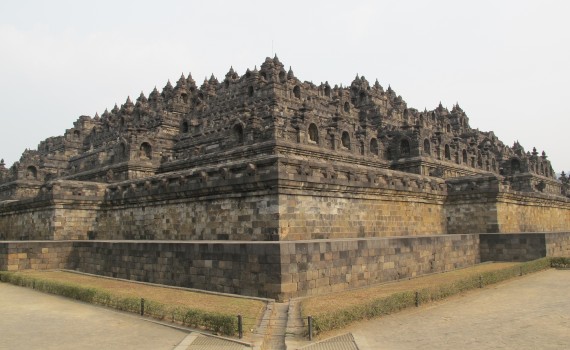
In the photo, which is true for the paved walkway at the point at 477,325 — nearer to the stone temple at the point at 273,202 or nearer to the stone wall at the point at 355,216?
the stone temple at the point at 273,202

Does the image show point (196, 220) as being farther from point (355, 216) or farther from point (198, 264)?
point (355, 216)

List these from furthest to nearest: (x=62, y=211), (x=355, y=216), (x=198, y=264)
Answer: (x=62, y=211) → (x=355, y=216) → (x=198, y=264)

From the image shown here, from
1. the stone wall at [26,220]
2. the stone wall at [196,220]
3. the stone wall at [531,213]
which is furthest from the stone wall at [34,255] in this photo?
the stone wall at [531,213]

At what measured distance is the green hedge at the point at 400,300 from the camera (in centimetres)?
1138

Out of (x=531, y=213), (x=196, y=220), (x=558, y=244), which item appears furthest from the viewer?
(x=531, y=213)

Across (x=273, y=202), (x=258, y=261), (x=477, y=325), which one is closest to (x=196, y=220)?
(x=273, y=202)

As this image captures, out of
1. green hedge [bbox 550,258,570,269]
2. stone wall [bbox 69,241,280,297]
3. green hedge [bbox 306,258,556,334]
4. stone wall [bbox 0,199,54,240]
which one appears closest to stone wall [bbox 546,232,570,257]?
green hedge [bbox 550,258,570,269]

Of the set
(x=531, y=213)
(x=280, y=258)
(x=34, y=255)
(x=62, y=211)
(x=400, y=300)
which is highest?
(x=62, y=211)

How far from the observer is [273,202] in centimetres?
1870

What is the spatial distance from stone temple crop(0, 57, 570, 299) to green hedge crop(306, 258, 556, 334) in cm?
309

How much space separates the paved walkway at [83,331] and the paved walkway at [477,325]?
328cm

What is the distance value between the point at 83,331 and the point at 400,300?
9.00m

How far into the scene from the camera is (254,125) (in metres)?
28.0

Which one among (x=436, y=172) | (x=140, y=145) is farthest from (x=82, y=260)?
(x=436, y=172)
